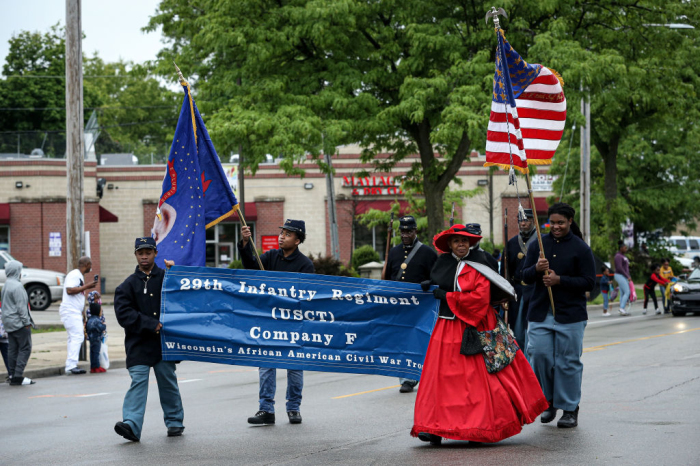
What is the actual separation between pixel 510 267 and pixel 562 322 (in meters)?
3.01

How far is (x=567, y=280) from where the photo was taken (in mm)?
8547

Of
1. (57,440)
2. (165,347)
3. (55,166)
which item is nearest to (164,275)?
(165,347)

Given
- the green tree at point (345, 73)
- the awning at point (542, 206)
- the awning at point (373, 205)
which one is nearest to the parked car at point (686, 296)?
the green tree at point (345, 73)

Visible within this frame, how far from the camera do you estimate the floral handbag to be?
7609mm

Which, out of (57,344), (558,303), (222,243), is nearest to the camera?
(558,303)

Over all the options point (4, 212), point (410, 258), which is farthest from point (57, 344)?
point (4, 212)

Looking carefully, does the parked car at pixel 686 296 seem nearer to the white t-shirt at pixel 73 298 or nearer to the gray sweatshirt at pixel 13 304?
the white t-shirt at pixel 73 298

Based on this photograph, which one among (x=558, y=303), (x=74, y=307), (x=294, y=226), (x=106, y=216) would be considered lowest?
(x=74, y=307)

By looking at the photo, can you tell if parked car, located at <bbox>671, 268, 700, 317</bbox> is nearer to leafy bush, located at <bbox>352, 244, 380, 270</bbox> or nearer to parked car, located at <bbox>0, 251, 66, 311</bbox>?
leafy bush, located at <bbox>352, 244, 380, 270</bbox>

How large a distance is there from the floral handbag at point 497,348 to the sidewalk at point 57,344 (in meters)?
9.56

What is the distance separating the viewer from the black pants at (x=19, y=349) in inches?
548

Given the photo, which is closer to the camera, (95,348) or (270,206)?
(95,348)

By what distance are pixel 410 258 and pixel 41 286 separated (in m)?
22.0

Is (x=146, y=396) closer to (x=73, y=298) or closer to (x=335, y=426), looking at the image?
(x=335, y=426)
